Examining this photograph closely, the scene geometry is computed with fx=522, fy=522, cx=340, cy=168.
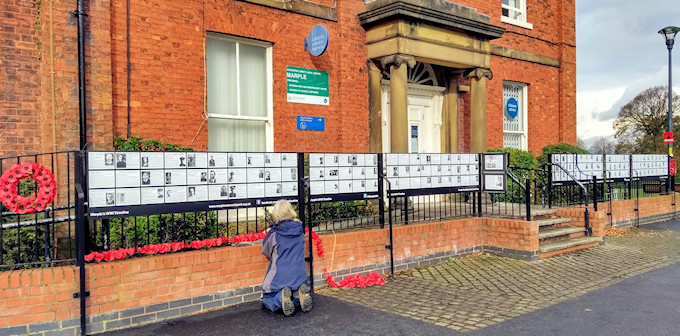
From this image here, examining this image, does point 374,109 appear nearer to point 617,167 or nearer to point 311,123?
point 311,123

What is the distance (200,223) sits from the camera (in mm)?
7133

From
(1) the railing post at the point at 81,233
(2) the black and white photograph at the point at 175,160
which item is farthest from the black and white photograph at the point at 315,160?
(1) the railing post at the point at 81,233

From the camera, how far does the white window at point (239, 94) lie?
957 centimetres

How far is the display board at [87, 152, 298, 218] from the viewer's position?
525cm

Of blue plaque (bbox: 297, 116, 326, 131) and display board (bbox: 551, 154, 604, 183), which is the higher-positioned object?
blue plaque (bbox: 297, 116, 326, 131)

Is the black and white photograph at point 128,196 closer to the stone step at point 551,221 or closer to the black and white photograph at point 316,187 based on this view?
the black and white photograph at point 316,187

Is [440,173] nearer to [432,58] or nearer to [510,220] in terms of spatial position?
[510,220]

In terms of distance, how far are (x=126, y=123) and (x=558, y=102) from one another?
13580 millimetres

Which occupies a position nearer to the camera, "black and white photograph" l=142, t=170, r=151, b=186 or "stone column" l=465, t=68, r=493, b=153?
"black and white photograph" l=142, t=170, r=151, b=186

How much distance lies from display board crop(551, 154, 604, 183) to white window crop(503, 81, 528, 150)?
2.84 m

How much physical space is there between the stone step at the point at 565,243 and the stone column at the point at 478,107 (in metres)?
3.84

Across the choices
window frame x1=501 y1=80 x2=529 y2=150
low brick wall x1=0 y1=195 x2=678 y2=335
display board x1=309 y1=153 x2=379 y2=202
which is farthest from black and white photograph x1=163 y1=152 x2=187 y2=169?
window frame x1=501 y1=80 x2=529 y2=150

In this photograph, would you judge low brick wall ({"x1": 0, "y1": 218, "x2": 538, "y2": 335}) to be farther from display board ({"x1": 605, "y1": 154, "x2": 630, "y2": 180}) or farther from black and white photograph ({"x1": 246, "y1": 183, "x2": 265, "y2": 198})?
display board ({"x1": 605, "y1": 154, "x2": 630, "y2": 180})

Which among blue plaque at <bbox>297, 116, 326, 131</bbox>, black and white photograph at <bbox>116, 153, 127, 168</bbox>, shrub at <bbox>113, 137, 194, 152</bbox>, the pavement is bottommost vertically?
the pavement
